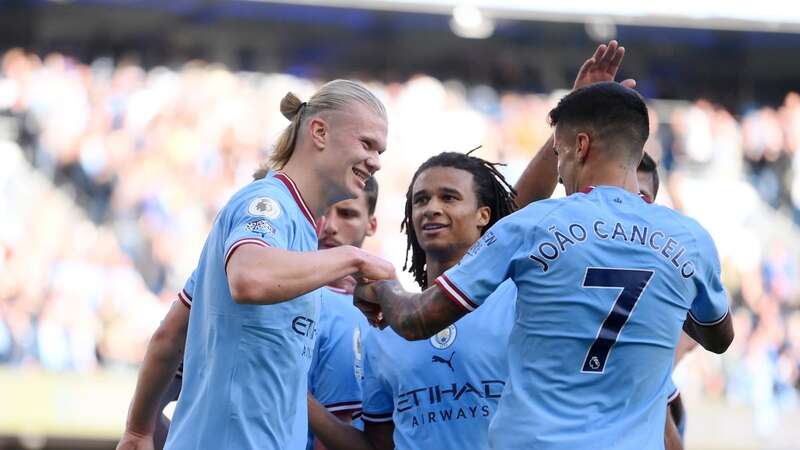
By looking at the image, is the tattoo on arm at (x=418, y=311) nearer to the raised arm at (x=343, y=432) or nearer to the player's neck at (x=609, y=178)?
the player's neck at (x=609, y=178)

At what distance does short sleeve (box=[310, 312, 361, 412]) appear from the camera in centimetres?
551

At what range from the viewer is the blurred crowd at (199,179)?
15961 millimetres

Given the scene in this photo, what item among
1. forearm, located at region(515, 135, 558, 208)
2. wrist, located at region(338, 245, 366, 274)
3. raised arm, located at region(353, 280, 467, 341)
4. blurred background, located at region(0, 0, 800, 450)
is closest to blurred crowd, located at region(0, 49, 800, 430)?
blurred background, located at region(0, 0, 800, 450)

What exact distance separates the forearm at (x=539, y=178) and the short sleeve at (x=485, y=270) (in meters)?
1.65

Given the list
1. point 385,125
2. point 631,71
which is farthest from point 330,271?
point 631,71

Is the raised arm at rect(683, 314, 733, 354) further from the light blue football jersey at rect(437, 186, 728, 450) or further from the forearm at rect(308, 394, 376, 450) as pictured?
the forearm at rect(308, 394, 376, 450)

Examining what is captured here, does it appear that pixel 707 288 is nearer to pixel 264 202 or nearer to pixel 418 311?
pixel 418 311

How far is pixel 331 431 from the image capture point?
208 inches

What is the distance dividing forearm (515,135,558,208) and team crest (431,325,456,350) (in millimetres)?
1025

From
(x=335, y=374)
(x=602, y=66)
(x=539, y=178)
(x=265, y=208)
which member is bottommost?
(x=335, y=374)

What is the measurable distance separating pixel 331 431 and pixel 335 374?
0.33 meters

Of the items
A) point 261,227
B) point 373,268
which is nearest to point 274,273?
point 261,227

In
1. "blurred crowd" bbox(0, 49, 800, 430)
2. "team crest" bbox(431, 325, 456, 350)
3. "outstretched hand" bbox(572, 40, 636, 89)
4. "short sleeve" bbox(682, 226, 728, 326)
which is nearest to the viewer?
"short sleeve" bbox(682, 226, 728, 326)

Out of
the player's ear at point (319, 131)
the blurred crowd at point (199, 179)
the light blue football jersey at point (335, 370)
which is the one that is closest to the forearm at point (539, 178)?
the light blue football jersey at point (335, 370)
